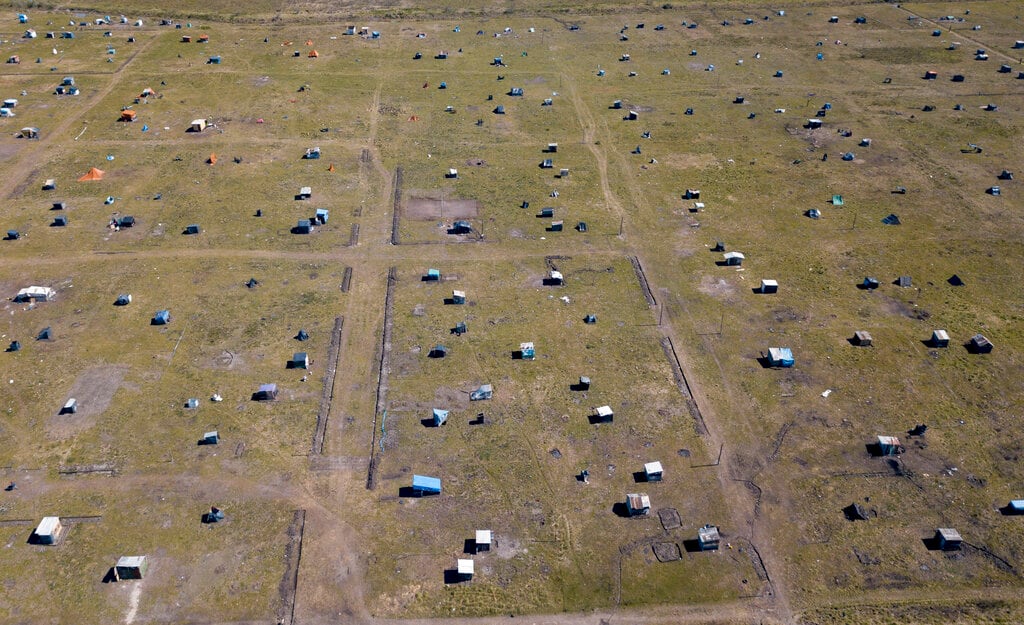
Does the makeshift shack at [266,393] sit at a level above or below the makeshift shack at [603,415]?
above

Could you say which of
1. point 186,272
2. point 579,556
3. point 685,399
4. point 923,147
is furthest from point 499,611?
point 923,147

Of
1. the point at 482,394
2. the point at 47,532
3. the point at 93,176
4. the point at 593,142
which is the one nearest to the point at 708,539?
the point at 482,394

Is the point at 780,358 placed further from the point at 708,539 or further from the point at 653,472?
the point at 708,539

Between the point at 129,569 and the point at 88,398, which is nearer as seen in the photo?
the point at 129,569

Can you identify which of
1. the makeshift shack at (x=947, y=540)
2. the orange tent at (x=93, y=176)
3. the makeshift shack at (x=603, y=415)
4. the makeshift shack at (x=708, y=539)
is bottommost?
the makeshift shack at (x=947, y=540)

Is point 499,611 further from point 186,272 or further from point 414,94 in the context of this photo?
point 414,94

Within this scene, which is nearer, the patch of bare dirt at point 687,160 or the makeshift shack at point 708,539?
the makeshift shack at point 708,539

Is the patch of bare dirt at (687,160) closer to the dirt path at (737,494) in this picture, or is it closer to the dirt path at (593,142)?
the dirt path at (593,142)

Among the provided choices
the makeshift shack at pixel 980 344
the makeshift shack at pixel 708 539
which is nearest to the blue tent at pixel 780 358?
A: the makeshift shack at pixel 980 344
